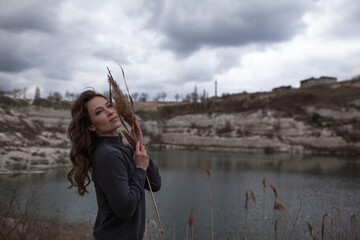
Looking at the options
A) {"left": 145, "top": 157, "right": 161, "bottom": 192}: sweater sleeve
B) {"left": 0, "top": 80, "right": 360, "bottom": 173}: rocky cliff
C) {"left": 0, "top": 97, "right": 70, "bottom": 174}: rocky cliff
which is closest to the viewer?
{"left": 145, "top": 157, "right": 161, "bottom": 192}: sweater sleeve

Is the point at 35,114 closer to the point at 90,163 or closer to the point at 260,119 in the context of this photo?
the point at 260,119

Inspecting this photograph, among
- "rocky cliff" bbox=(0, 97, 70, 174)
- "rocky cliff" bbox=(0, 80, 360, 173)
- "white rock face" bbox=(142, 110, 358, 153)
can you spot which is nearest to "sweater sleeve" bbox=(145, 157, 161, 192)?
"rocky cliff" bbox=(0, 97, 70, 174)

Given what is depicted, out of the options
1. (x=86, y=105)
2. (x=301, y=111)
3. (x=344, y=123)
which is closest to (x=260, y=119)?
(x=301, y=111)

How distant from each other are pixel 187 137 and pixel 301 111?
66.9ft

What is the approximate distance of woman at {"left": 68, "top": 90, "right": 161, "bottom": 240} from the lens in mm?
1839

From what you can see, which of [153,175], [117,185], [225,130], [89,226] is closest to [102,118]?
[117,185]

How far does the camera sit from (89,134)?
6.77 ft

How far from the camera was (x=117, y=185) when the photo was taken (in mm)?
1817

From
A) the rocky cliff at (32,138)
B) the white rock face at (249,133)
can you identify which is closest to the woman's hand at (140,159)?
the rocky cliff at (32,138)

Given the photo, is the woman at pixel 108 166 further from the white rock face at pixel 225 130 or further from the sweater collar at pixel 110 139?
the white rock face at pixel 225 130

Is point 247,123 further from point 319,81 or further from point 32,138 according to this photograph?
point 32,138

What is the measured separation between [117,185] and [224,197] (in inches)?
566

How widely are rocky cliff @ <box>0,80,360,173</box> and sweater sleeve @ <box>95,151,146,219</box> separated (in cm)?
3063

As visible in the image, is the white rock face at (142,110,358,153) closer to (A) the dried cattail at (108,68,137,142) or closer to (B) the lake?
(B) the lake
